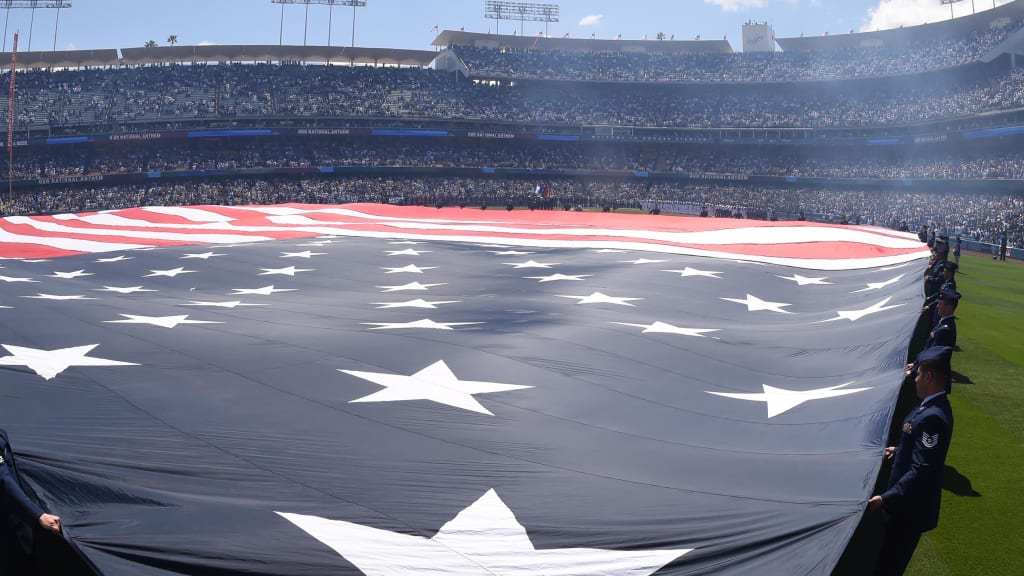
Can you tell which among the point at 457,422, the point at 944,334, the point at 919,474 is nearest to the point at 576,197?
the point at 944,334

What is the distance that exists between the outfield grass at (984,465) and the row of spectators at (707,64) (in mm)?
52908

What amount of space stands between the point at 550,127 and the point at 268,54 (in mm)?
26104

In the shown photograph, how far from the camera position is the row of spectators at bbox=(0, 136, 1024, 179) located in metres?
53.3

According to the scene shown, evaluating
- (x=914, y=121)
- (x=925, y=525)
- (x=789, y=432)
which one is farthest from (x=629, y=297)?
(x=914, y=121)

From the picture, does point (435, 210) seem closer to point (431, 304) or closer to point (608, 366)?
point (431, 304)

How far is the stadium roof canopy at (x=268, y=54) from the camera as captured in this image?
66.3 m

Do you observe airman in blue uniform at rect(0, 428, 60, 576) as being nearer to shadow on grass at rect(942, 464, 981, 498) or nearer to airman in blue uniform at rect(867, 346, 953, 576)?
airman in blue uniform at rect(867, 346, 953, 576)

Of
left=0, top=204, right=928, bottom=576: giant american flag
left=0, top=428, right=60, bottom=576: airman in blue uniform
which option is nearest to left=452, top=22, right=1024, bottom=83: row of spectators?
left=0, top=204, right=928, bottom=576: giant american flag

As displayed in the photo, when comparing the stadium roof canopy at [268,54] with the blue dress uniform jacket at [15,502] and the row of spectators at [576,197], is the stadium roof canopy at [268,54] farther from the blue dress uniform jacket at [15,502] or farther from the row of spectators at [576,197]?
the blue dress uniform jacket at [15,502]

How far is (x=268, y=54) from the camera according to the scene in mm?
67688

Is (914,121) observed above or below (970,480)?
above

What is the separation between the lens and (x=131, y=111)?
59.0 meters

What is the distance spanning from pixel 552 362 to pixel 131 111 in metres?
60.7

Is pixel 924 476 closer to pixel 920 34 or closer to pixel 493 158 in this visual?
pixel 493 158
